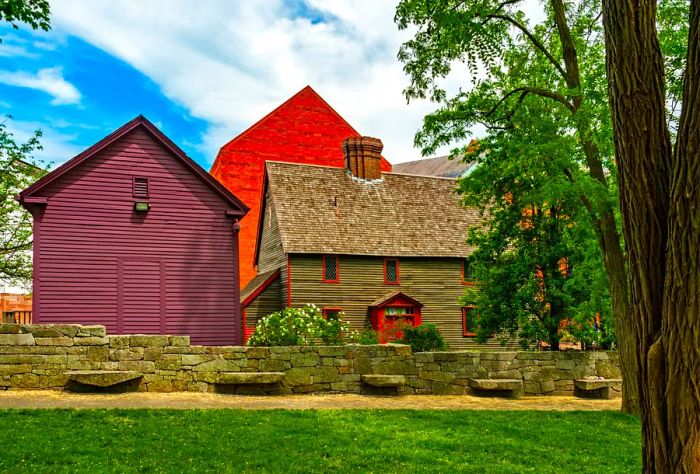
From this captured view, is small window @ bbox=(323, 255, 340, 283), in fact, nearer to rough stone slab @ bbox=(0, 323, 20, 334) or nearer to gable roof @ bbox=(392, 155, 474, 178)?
rough stone slab @ bbox=(0, 323, 20, 334)

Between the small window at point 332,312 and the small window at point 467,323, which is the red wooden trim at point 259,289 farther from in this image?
the small window at point 467,323

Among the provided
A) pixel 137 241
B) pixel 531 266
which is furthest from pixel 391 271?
pixel 137 241

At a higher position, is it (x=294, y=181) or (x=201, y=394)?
(x=294, y=181)

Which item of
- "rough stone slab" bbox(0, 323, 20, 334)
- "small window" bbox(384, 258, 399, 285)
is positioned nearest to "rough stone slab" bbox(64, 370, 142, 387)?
"rough stone slab" bbox(0, 323, 20, 334)

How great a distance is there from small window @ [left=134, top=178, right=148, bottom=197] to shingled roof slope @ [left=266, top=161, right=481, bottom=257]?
813cm

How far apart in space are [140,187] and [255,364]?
8.20 m

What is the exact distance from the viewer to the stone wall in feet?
43.3

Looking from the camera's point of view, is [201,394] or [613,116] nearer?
[613,116]

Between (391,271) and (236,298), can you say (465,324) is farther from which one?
(236,298)

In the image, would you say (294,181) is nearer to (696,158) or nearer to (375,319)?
(375,319)

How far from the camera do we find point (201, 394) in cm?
1368

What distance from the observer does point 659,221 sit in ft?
15.8

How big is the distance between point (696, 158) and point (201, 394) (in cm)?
1151

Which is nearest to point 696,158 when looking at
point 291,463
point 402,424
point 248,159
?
point 291,463
